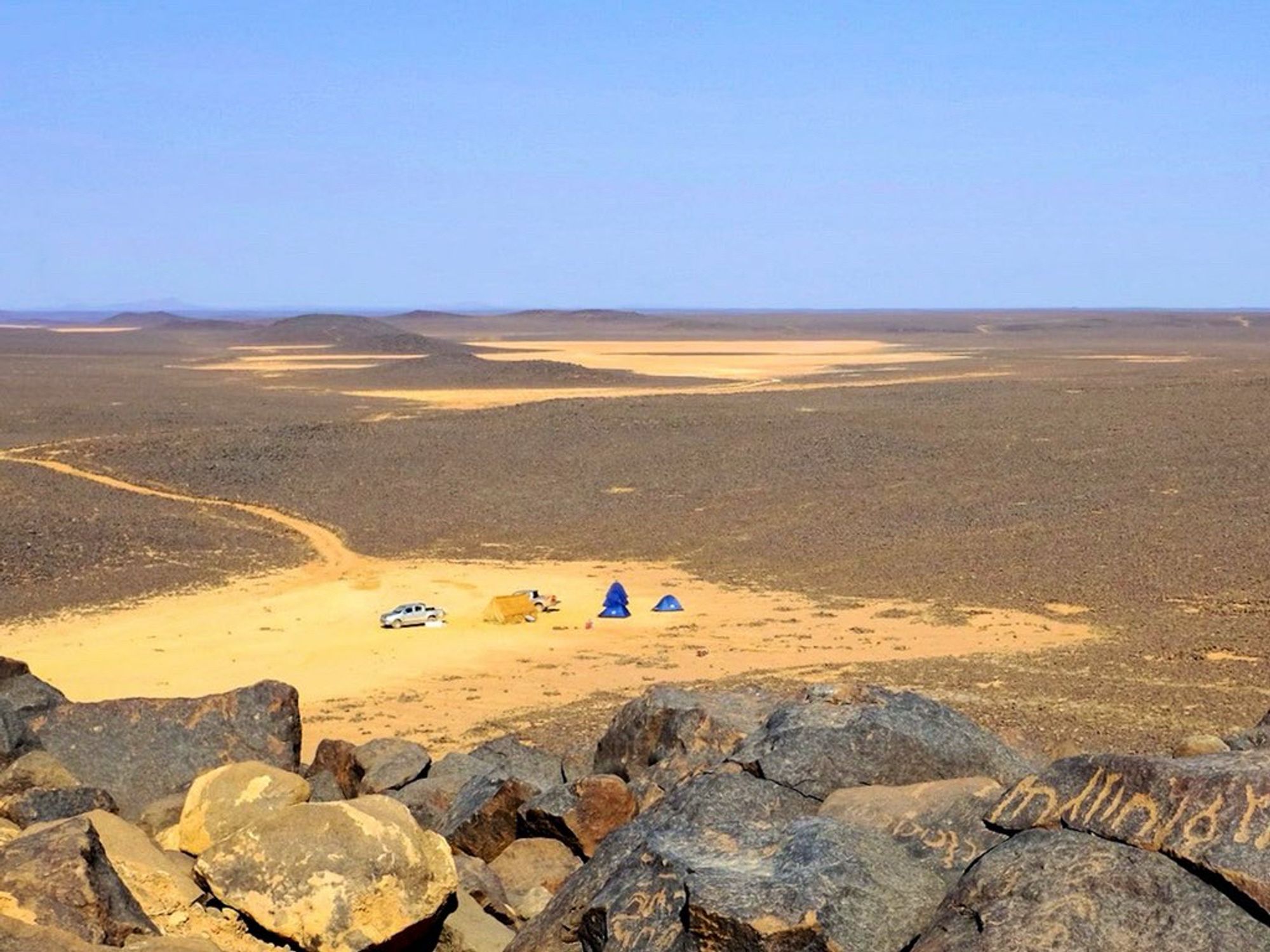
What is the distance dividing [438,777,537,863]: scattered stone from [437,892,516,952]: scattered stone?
102 inches

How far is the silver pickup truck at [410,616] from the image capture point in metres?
33.8

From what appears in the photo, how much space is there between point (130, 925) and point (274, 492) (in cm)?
4410

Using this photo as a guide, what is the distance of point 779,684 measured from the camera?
86.9 feet

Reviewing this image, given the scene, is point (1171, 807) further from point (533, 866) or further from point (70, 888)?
point (70, 888)

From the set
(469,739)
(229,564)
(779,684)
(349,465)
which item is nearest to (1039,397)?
(349,465)

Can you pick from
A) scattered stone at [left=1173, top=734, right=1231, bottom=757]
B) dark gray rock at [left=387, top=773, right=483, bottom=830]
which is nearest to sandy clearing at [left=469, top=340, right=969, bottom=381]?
dark gray rock at [left=387, top=773, right=483, bottom=830]

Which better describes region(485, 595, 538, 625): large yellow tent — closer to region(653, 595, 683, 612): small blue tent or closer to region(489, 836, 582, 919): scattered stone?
region(653, 595, 683, 612): small blue tent

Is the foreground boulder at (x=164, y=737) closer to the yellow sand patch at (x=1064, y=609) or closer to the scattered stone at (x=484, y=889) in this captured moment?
the scattered stone at (x=484, y=889)

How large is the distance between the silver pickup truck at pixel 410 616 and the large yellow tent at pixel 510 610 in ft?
3.76

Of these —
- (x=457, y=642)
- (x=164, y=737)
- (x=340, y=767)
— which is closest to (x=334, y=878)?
(x=340, y=767)

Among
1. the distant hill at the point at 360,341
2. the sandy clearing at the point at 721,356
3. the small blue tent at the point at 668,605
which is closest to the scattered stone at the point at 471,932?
the small blue tent at the point at 668,605

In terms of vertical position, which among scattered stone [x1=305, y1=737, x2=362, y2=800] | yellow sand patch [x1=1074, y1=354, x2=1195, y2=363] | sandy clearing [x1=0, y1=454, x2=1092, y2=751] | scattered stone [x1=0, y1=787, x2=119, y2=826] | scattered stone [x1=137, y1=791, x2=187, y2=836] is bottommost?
sandy clearing [x1=0, y1=454, x2=1092, y2=751]

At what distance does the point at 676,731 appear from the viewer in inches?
569

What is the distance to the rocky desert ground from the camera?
8984 mm
